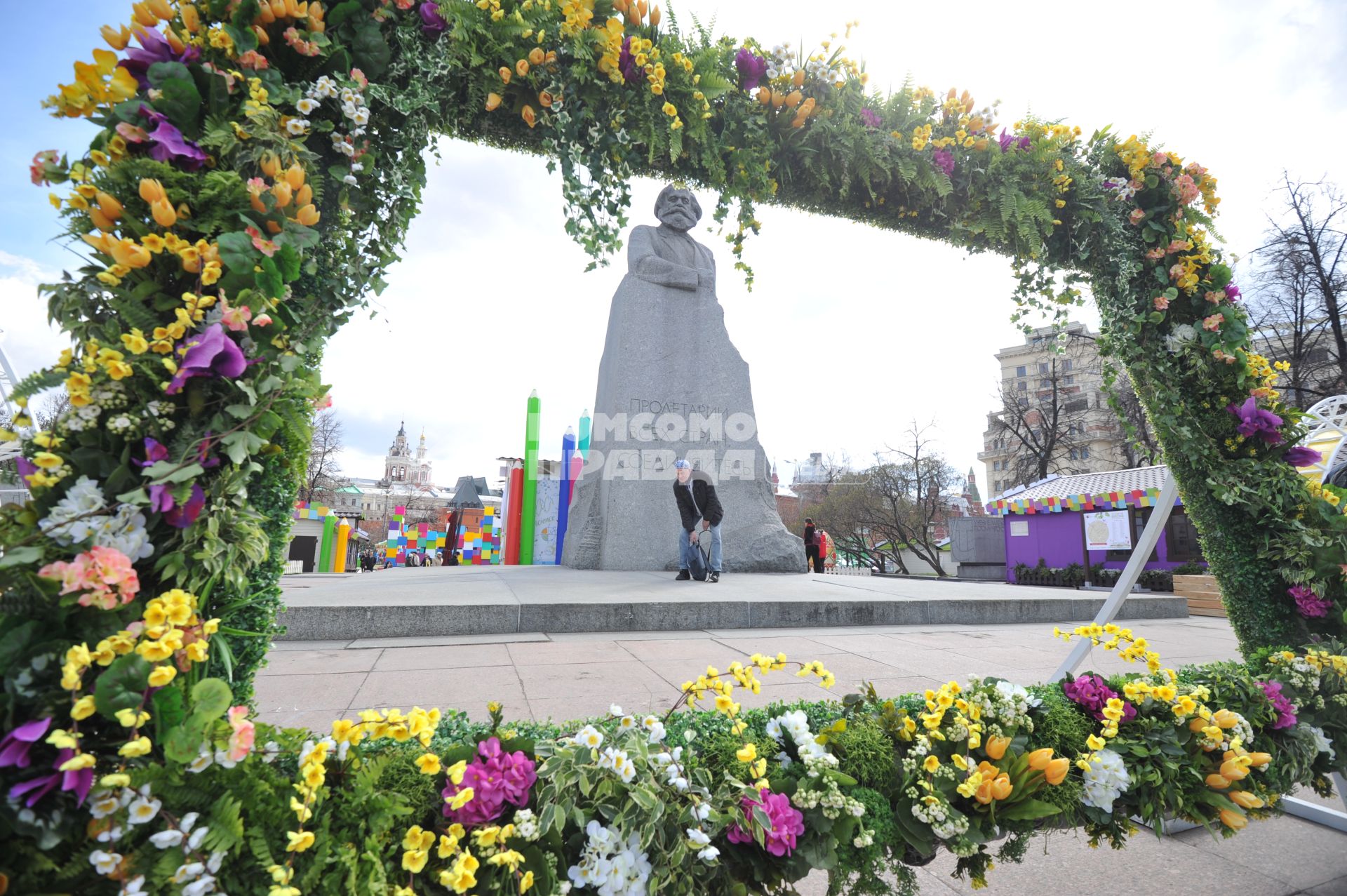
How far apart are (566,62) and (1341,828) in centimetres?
367

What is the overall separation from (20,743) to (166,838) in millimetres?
226

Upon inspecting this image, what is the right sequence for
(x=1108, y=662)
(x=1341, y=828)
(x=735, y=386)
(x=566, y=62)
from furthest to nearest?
(x=735, y=386)
(x=1108, y=662)
(x=1341, y=828)
(x=566, y=62)

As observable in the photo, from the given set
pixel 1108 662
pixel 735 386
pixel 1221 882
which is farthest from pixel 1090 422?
pixel 1221 882

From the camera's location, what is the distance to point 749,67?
78.4 inches

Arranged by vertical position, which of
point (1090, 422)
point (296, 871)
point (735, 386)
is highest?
point (1090, 422)

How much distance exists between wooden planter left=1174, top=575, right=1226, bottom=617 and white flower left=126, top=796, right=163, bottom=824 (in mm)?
12592

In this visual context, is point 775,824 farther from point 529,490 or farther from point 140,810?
point 529,490

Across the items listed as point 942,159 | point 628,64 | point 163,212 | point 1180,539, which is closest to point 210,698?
point 163,212

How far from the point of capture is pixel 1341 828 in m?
2.32

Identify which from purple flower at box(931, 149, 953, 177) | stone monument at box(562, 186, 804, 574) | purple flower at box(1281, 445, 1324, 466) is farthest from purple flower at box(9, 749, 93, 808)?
stone monument at box(562, 186, 804, 574)

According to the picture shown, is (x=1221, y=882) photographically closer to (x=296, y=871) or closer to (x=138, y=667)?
(x=296, y=871)

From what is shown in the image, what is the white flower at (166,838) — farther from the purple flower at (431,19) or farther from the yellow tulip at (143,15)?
the purple flower at (431,19)

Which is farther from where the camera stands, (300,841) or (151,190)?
(151,190)

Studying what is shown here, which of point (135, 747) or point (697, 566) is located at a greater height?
point (135, 747)
